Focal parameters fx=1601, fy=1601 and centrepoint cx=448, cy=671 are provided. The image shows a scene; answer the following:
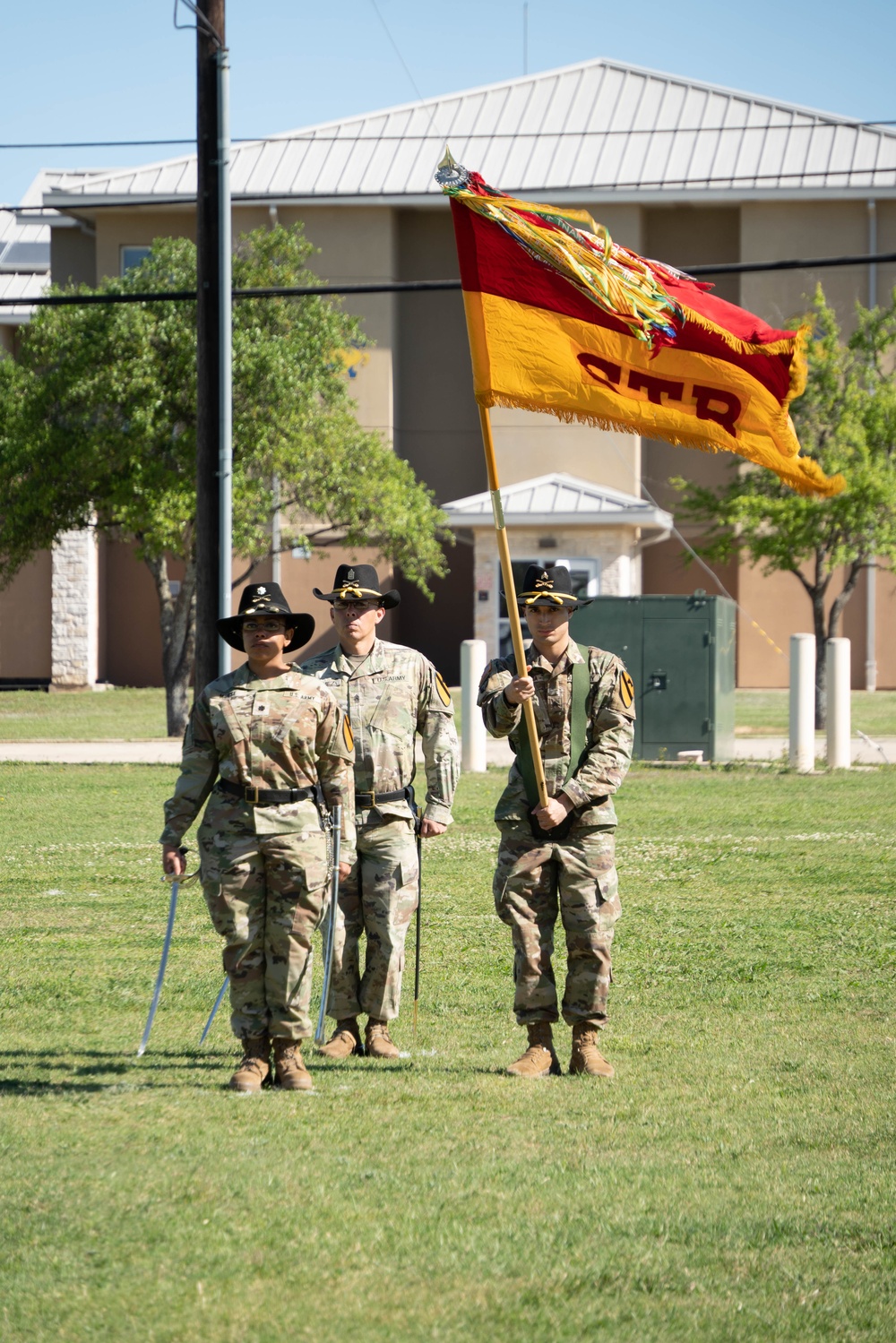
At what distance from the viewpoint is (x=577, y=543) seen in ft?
Result: 103

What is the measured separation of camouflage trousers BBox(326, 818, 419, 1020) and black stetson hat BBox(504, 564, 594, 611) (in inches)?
45.5

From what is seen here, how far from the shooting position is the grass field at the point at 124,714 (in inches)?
1062

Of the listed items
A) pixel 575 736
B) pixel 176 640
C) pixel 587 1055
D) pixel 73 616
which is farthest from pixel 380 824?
pixel 73 616

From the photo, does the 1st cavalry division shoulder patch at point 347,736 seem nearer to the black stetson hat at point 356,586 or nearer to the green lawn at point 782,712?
the black stetson hat at point 356,586

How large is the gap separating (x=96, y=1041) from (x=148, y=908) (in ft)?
12.0

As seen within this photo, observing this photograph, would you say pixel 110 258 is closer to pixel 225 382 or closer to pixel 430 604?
pixel 430 604

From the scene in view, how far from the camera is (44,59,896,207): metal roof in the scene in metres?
36.8

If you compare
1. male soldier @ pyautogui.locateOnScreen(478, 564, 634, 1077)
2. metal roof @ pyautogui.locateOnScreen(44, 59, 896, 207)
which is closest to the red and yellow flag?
male soldier @ pyautogui.locateOnScreen(478, 564, 634, 1077)

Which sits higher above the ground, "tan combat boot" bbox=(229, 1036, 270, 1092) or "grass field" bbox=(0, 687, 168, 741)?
"grass field" bbox=(0, 687, 168, 741)

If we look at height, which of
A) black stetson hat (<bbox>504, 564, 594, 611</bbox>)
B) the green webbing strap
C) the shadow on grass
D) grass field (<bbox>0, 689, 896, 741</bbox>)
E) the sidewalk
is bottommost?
the shadow on grass

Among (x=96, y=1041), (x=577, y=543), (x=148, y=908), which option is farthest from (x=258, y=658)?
(x=577, y=543)

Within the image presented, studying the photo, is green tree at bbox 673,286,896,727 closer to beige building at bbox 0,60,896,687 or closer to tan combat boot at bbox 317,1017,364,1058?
beige building at bbox 0,60,896,687

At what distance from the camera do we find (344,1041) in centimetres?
714

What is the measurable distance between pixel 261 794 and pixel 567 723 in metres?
1.40
